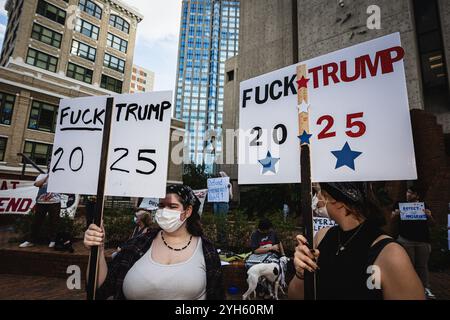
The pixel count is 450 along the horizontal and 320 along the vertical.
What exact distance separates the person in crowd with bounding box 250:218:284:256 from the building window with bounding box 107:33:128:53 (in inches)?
1689

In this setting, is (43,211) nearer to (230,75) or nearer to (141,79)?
(230,75)

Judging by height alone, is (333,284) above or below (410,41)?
below

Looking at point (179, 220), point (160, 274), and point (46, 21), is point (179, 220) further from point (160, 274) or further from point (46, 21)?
point (46, 21)

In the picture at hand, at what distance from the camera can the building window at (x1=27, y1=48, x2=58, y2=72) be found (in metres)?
31.1

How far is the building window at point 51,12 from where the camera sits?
3209 centimetres

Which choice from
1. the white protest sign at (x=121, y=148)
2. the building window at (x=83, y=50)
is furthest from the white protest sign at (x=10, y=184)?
the building window at (x=83, y=50)

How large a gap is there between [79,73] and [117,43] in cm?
851

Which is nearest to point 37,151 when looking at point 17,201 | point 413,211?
point 17,201

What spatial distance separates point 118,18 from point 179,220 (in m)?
47.4

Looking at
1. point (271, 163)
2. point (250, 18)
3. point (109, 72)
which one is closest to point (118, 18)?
point (109, 72)

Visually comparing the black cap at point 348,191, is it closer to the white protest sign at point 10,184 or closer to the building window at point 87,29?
the white protest sign at point 10,184

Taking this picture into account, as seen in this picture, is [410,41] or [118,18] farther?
[118,18]

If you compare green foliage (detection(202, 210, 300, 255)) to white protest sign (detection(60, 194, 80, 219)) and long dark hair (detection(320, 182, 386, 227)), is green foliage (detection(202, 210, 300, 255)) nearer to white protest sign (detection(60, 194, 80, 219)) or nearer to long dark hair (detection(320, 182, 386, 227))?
white protest sign (detection(60, 194, 80, 219))

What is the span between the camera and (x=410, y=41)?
15164 millimetres
